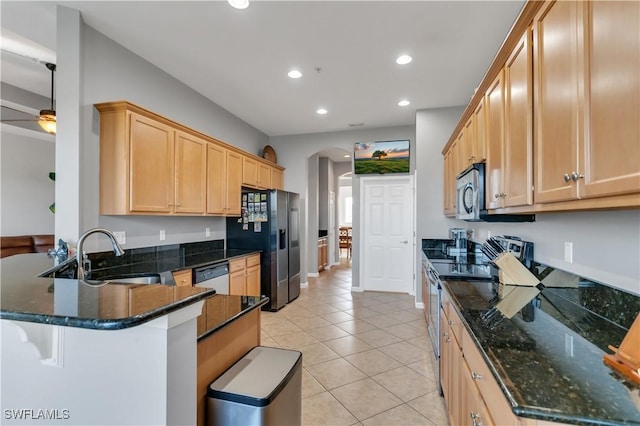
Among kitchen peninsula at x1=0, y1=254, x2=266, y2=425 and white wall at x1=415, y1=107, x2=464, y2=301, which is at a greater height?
white wall at x1=415, y1=107, x2=464, y2=301

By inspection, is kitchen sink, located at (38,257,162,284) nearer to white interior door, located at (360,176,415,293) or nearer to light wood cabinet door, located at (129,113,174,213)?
light wood cabinet door, located at (129,113,174,213)

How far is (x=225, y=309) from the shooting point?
1.50m

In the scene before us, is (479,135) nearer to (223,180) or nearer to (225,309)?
(225,309)

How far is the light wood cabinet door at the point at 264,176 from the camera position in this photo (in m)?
5.03

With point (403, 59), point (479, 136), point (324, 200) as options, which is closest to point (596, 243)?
point (479, 136)

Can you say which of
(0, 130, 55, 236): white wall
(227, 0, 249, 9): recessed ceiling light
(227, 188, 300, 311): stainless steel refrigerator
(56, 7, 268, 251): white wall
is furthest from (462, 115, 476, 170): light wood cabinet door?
(0, 130, 55, 236): white wall

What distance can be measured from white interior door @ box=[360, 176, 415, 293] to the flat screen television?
0.64 ft

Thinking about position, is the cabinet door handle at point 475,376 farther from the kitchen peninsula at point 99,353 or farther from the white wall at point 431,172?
the white wall at point 431,172

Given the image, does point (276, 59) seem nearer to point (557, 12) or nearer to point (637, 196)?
point (557, 12)

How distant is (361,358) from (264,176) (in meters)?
3.38

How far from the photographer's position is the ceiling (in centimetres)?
237

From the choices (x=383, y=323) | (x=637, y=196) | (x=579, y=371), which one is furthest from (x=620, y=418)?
(x=383, y=323)

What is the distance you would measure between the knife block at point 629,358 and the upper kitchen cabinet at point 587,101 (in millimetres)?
412

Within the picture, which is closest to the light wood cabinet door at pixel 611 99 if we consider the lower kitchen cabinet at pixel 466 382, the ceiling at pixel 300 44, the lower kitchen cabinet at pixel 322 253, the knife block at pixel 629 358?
the knife block at pixel 629 358
